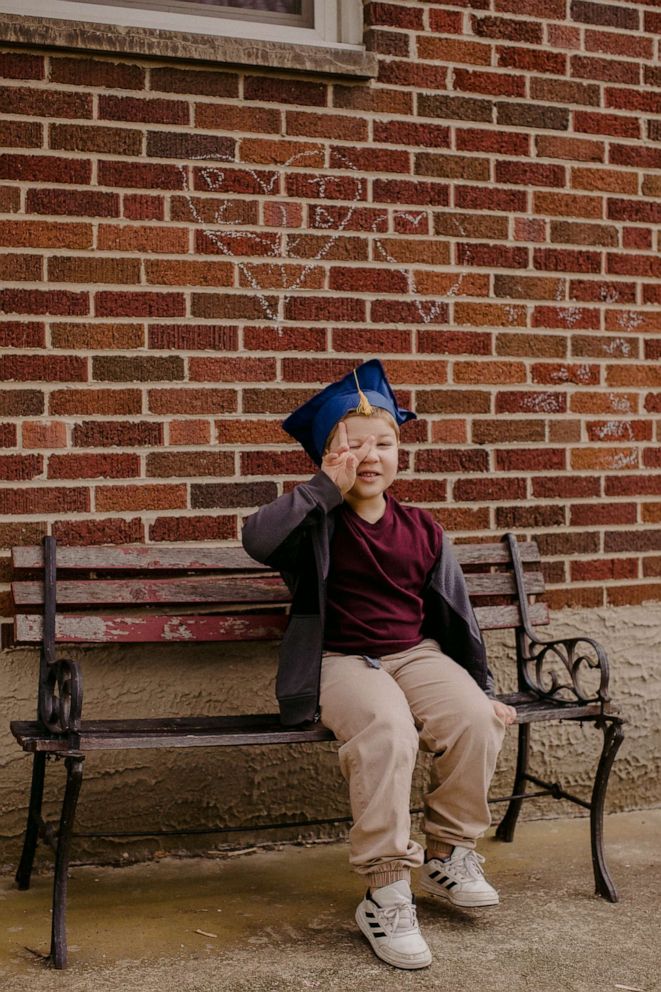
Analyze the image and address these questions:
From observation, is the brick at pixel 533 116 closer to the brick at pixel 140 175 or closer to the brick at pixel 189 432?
the brick at pixel 140 175

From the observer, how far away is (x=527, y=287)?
4.23m

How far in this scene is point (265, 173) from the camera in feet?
12.8

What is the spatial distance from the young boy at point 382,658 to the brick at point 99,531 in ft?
1.95

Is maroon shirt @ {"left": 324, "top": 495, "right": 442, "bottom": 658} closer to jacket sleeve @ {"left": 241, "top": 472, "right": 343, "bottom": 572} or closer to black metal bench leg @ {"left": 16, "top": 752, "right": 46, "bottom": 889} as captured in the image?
jacket sleeve @ {"left": 241, "top": 472, "right": 343, "bottom": 572}

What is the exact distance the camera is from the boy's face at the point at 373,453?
339 centimetres

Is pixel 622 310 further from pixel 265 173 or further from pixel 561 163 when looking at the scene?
pixel 265 173

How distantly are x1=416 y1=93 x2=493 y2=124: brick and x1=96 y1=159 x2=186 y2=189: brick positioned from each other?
0.92m

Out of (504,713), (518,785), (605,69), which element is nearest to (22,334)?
(504,713)

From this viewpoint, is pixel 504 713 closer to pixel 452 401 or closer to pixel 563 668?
pixel 563 668

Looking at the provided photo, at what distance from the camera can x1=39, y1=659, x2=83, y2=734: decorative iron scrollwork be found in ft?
9.73

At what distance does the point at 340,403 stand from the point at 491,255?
110 cm

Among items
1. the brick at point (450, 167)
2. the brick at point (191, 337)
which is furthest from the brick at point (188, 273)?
the brick at point (450, 167)

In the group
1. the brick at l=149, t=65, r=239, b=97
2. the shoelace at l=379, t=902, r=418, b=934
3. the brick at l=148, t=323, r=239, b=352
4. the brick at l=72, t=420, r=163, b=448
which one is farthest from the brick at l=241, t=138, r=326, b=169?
the shoelace at l=379, t=902, r=418, b=934

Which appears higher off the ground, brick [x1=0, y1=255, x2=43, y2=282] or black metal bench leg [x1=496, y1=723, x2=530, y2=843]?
brick [x1=0, y1=255, x2=43, y2=282]
